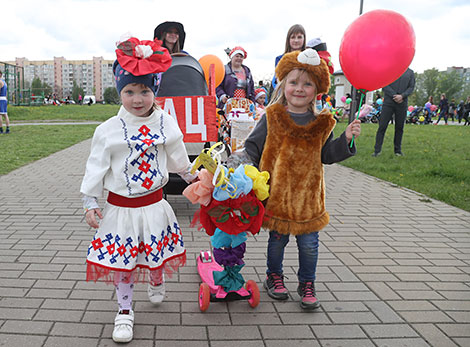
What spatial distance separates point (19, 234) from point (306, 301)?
9.93 feet

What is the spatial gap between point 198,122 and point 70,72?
15521cm

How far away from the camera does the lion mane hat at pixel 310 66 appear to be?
2.77 m

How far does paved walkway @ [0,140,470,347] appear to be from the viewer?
2.54 m

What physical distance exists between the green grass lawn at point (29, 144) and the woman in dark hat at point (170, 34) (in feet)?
13.3

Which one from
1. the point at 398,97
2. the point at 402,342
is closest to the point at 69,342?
the point at 402,342

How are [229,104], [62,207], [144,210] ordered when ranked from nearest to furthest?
[144,210] < [62,207] < [229,104]

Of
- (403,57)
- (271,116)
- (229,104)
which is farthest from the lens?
(229,104)

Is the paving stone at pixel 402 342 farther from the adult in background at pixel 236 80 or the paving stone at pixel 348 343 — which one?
the adult in background at pixel 236 80

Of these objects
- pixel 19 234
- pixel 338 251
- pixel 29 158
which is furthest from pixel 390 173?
pixel 29 158

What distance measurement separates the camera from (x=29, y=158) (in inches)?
350

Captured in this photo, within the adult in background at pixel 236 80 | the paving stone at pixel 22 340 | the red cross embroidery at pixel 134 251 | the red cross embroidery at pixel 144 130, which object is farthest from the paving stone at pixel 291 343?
the adult in background at pixel 236 80

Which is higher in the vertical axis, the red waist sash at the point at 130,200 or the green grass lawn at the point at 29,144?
the red waist sash at the point at 130,200

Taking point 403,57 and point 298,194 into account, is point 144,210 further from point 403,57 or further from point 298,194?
point 403,57

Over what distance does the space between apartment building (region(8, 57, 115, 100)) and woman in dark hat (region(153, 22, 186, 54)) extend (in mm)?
140544
